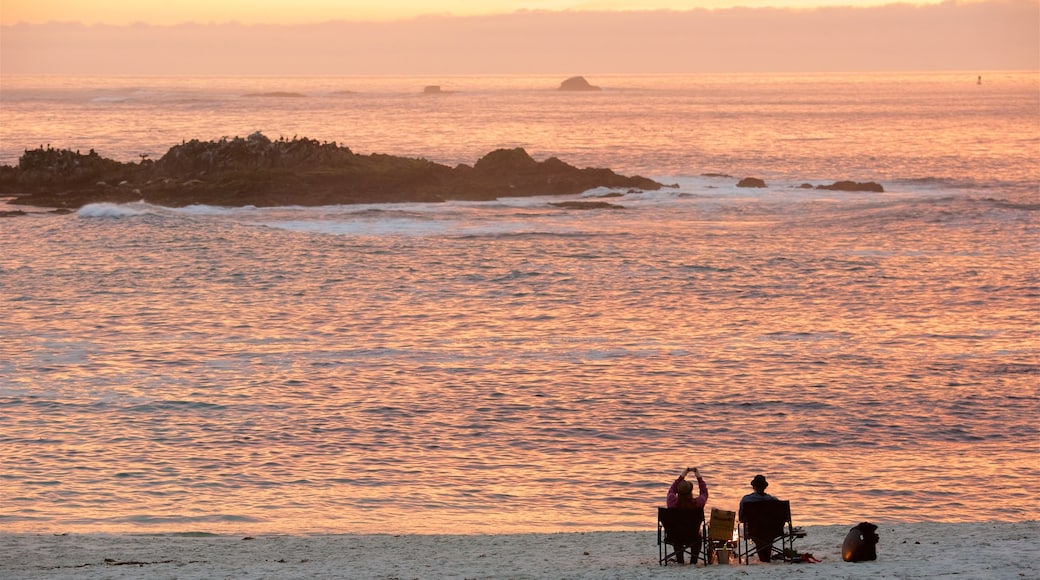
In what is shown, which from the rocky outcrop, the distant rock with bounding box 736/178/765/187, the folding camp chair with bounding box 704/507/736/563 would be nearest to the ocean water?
the rocky outcrop

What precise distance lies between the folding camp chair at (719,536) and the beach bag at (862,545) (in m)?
1.32

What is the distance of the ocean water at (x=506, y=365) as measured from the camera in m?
19.9

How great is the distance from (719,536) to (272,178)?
54289 millimetres

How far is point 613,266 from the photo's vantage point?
45688 millimetres

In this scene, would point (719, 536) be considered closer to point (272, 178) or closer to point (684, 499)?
point (684, 499)

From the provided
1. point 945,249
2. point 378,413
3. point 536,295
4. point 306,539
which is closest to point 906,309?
point 536,295

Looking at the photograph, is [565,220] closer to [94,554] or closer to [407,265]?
[407,265]

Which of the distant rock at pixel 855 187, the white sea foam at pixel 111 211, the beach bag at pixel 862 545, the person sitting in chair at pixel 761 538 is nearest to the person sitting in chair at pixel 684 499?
the person sitting in chair at pixel 761 538

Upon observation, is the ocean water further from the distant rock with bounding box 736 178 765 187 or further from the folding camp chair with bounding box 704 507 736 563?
the distant rock with bounding box 736 178 765 187

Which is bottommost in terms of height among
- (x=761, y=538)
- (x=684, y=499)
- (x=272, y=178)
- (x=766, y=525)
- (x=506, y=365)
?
(x=506, y=365)

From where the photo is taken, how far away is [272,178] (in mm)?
66250

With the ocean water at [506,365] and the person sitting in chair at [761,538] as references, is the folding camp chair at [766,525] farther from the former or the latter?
the ocean water at [506,365]

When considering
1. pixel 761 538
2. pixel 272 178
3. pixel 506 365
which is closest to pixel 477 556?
pixel 761 538

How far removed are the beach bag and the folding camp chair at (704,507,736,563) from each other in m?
1.32
